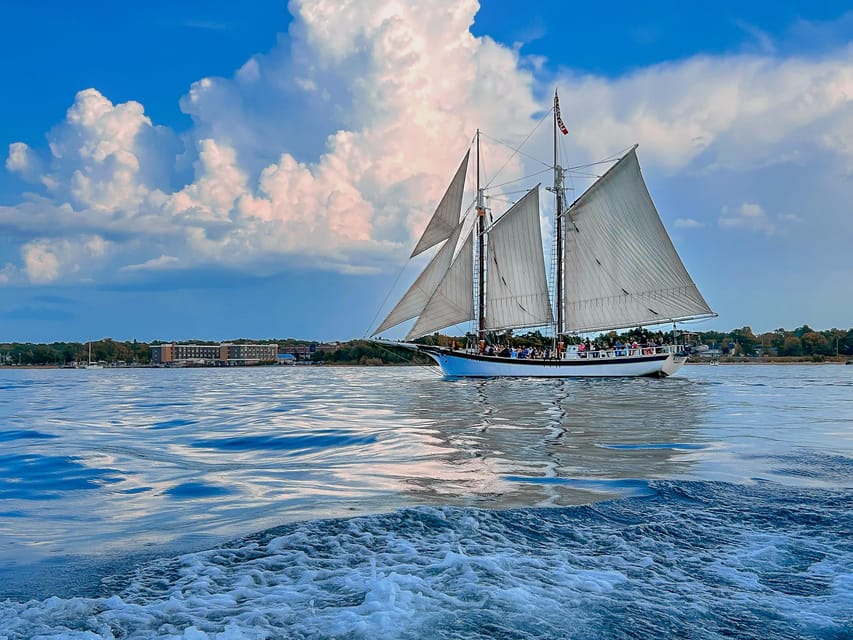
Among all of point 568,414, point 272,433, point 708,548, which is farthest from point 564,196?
point 708,548

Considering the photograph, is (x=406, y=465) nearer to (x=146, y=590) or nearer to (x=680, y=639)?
(x=146, y=590)

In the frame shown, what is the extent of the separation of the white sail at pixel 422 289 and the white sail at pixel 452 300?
2.05 feet

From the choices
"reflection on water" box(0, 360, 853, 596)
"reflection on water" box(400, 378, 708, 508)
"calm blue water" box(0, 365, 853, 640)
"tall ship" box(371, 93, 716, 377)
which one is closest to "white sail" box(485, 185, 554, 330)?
"tall ship" box(371, 93, 716, 377)

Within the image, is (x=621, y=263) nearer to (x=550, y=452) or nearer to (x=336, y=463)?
(x=550, y=452)

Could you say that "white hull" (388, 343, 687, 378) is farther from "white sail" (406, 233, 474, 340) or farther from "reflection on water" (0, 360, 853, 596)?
"reflection on water" (0, 360, 853, 596)

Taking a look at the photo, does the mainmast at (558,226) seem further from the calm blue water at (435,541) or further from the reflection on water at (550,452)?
the calm blue water at (435,541)

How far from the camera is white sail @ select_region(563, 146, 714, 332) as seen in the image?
143 feet

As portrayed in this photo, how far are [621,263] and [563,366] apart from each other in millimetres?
8955

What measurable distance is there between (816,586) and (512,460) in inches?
225

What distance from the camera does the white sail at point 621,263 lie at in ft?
143

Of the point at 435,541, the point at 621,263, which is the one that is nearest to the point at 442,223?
the point at 621,263

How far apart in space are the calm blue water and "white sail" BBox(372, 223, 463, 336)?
37.0 meters

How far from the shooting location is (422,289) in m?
49.2

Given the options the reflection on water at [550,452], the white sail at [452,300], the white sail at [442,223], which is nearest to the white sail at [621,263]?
the white sail at [452,300]
